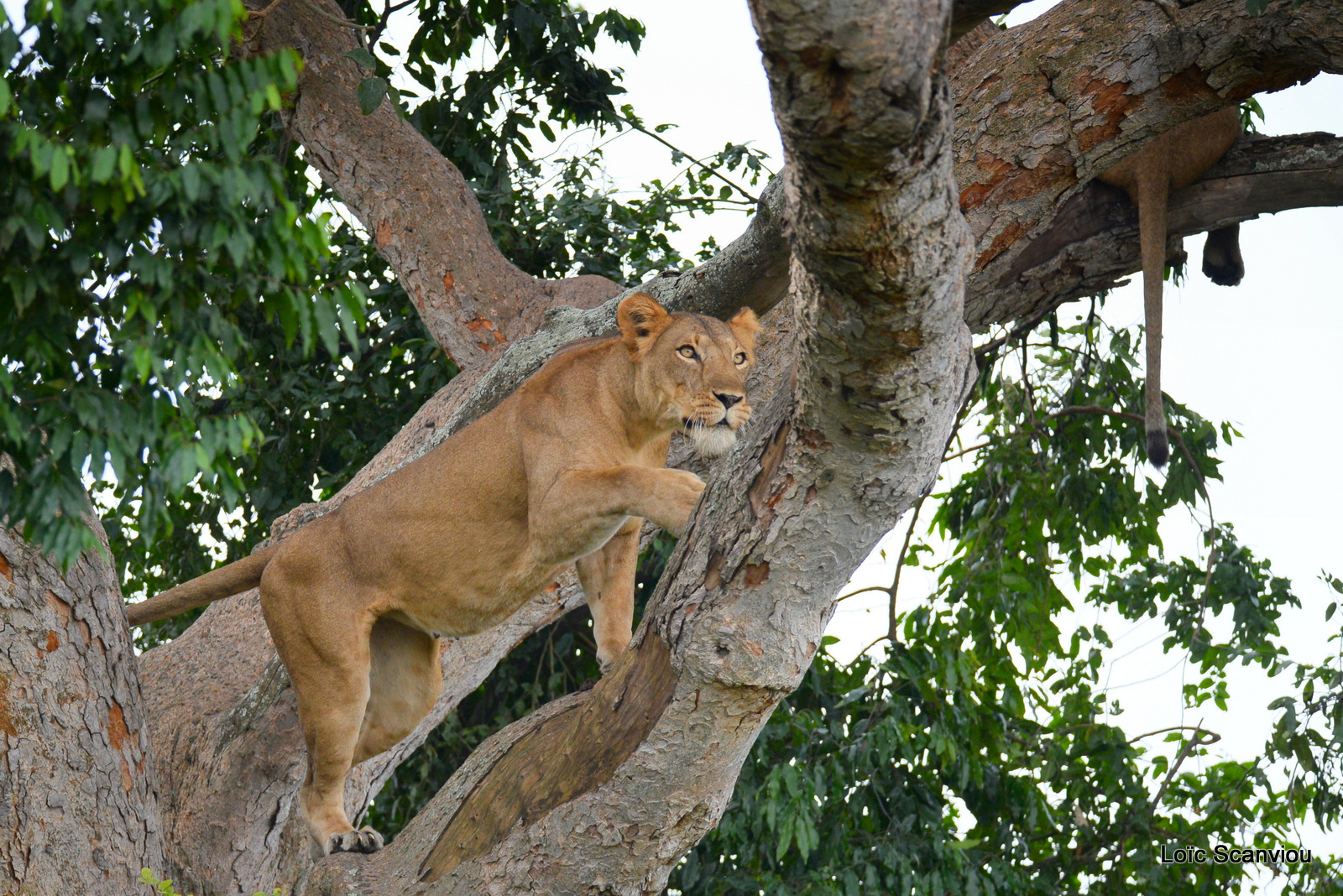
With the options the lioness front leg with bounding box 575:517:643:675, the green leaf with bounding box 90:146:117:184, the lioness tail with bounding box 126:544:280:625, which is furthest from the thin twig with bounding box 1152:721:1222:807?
the green leaf with bounding box 90:146:117:184

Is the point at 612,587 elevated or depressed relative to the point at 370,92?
depressed

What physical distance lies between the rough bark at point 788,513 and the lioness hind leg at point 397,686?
77cm

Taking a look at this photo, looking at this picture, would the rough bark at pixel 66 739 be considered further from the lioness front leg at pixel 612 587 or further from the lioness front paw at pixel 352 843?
the lioness front leg at pixel 612 587

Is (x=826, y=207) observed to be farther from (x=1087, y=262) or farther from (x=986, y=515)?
(x=986, y=515)

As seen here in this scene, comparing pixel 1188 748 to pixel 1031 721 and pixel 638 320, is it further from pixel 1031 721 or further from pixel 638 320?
pixel 638 320

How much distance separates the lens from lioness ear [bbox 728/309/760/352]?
13.0 ft

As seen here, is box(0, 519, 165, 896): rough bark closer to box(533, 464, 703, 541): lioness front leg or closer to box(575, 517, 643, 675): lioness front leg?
box(533, 464, 703, 541): lioness front leg

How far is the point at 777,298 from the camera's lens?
4734 mm

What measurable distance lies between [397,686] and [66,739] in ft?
4.02

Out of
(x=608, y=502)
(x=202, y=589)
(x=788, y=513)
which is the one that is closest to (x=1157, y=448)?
(x=608, y=502)

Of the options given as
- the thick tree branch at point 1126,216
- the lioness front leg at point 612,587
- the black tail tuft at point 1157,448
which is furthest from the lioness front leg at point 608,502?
the black tail tuft at point 1157,448

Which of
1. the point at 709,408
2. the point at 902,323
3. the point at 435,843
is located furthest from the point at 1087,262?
the point at 435,843

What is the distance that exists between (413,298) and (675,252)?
2.08 meters

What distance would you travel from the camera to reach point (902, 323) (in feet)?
6.88
